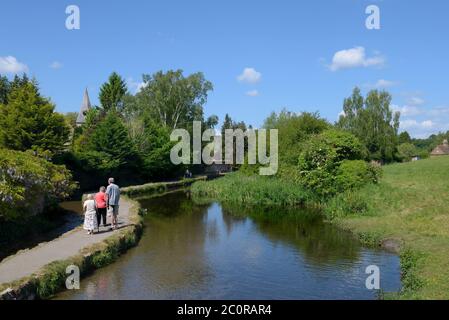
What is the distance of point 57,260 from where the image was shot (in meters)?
13.6

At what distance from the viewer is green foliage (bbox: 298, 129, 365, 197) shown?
32156 mm

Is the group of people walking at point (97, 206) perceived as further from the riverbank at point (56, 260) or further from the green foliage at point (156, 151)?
the green foliage at point (156, 151)

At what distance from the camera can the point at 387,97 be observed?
79.0m

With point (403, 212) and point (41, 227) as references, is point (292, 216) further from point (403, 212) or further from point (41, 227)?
point (41, 227)

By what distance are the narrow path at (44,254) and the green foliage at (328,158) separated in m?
16.6

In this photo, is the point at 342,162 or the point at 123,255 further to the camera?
the point at 342,162

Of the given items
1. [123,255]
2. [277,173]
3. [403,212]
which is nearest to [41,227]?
[123,255]

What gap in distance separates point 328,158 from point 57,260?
22.5 meters

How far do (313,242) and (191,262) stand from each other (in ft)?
21.8

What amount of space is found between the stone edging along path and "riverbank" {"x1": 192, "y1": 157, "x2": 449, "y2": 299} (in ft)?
28.8

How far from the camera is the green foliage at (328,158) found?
105 ft

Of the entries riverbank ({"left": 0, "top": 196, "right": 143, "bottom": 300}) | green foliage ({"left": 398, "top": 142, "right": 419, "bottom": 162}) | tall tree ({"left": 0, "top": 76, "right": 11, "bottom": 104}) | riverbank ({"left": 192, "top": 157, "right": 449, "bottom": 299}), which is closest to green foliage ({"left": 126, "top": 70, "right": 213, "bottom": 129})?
tall tree ({"left": 0, "top": 76, "right": 11, "bottom": 104})

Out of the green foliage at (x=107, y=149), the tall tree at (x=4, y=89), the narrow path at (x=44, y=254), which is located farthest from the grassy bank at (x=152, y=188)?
the tall tree at (x=4, y=89)

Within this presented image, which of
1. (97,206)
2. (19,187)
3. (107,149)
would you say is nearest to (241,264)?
(97,206)
